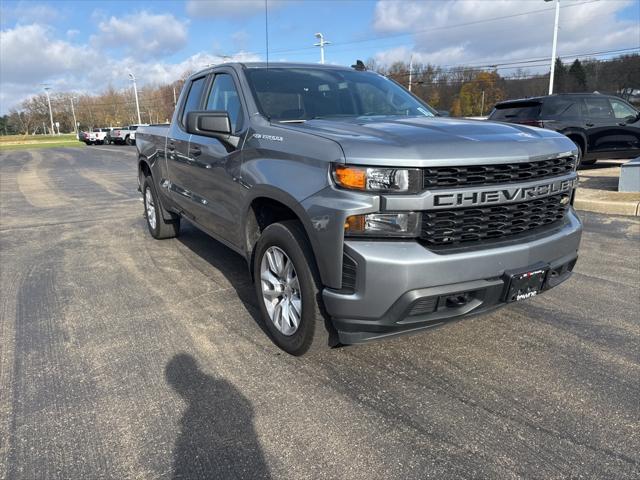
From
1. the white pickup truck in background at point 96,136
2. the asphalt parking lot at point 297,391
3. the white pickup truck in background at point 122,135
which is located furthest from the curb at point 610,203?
the white pickup truck in background at point 96,136

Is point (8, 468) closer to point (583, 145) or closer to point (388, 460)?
point (388, 460)

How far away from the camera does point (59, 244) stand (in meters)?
6.62

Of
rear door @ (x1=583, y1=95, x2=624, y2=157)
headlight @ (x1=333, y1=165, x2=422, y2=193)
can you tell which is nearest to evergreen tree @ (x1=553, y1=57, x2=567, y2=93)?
rear door @ (x1=583, y1=95, x2=624, y2=157)

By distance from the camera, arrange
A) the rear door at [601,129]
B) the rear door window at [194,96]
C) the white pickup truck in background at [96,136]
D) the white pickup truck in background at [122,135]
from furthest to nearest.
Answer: the white pickup truck in background at [96,136] < the white pickup truck in background at [122,135] < the rear door at [601,129] < the rear door window at [194,96]

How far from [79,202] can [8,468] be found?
29.3 feet

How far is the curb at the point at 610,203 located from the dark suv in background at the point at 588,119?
12.7 feet

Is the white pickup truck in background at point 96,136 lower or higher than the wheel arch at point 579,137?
lower

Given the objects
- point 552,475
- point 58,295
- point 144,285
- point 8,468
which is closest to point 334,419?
point 552,475

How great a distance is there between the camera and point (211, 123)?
358 centimetres

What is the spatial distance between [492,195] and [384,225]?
652 mm

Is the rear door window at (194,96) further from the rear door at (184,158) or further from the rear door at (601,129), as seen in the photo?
the rear door at (601,129)

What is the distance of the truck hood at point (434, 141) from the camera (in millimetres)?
2564

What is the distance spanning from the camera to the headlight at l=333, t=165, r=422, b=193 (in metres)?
2.55

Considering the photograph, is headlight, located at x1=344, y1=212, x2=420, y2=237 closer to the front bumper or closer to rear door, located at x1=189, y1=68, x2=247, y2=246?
the front bumper
